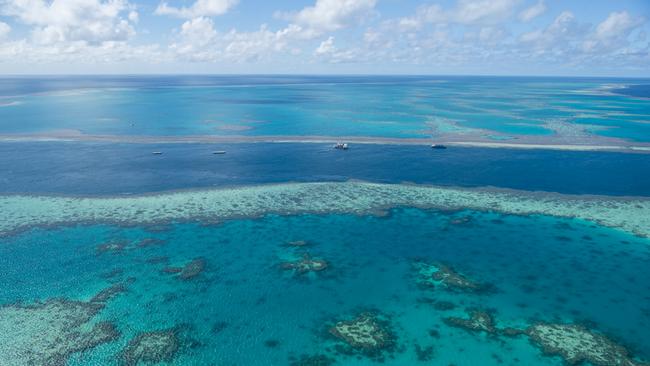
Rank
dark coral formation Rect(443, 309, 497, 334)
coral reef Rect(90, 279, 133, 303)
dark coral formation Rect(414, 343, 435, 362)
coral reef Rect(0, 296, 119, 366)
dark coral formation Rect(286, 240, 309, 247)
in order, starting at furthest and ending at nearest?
1. dark coral formation Rect(286, 240, 309, 247)
2. coral reef Rect(90, 279, 133, 303)
3. dark coral formation Rect(443, 309, 497, 334)
4. dark coral formation Rect(414, 343, 435, 362)
5. coral reef Rect(0, 296, 119, 366)

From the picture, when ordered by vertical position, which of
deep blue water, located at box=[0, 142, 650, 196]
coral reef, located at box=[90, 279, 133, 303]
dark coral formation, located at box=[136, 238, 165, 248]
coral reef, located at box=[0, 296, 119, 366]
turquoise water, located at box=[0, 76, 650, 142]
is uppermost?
turquoise water, located at box=[0, 76, 650, 142]

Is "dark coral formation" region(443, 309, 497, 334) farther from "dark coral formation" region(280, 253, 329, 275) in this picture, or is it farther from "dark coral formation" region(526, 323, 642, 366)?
"dark coral formation" region(280, 253, 329, 275)

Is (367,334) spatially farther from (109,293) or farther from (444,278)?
(109,293)

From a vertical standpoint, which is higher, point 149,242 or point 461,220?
point 461,220

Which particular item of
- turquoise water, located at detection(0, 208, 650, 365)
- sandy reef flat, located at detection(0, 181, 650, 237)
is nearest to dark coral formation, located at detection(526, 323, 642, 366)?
turquoise water, located at detection(0, 208, 650, 365)

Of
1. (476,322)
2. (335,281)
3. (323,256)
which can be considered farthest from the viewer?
(323,256)

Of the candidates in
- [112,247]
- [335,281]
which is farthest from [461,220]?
[112,247]
